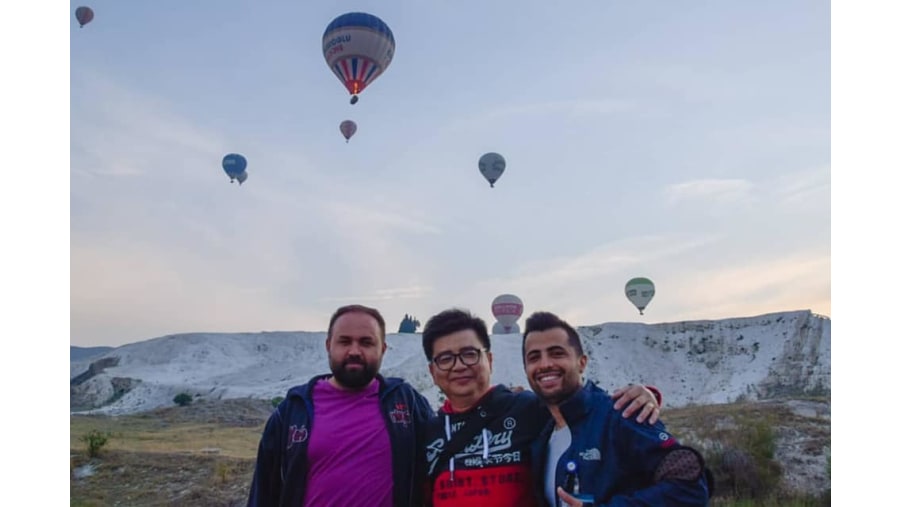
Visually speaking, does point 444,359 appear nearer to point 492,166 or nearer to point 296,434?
point 296,434

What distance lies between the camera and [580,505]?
2.74 meters

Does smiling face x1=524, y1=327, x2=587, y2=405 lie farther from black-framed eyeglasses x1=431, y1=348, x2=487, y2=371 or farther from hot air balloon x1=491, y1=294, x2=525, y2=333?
hot air balloon x1=491, y1=294, x2=525, y2=333

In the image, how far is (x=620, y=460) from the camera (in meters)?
2.76

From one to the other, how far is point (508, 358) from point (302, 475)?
4168 centimetres

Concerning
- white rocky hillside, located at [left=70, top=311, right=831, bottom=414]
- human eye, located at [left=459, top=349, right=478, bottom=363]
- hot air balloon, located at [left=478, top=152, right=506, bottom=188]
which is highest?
hot air balloon, located at [left=478, top=152, right=506, bottom=188]

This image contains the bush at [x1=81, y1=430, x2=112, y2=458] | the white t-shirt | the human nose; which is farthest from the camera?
the bush at [x1=81, y1=430, x2=112, y2=458]

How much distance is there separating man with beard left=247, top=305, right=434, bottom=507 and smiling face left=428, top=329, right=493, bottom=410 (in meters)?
0.30

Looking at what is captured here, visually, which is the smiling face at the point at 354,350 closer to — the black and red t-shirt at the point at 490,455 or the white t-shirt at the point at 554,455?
the black and red t-shirt at the point at 490,455

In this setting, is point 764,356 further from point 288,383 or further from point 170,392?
point 170,392

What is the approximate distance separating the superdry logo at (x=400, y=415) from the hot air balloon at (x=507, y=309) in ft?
144

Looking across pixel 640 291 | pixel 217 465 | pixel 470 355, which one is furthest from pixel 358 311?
pixel 640 291

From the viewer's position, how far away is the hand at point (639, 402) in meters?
2.78

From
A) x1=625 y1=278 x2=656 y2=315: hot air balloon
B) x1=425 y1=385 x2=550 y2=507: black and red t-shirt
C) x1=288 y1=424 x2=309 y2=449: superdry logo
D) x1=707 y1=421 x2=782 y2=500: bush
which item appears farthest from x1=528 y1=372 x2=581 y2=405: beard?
x1=625 y1=278 x2=656 y2=315: hot air balloon

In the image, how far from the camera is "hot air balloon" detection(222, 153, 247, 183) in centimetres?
3744
